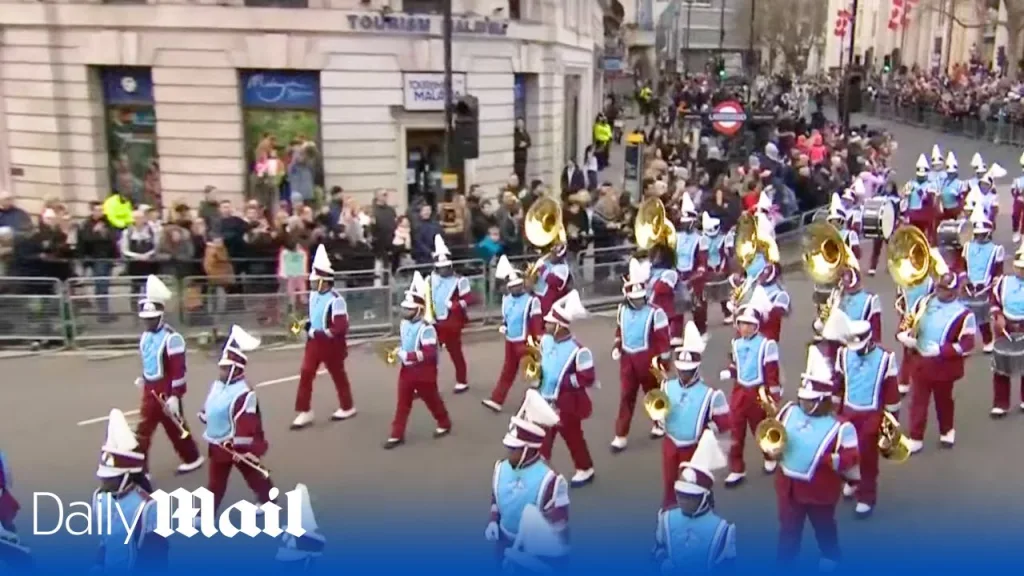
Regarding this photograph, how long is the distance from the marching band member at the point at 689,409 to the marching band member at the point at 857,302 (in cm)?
262

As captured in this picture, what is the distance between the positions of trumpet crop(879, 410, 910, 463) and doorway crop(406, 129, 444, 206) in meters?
13.8

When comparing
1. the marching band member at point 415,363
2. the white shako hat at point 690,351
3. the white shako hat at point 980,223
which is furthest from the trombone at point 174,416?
the white shako hat at point 980,223

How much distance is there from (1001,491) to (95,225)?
11717 mm

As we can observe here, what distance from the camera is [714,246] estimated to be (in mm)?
14500

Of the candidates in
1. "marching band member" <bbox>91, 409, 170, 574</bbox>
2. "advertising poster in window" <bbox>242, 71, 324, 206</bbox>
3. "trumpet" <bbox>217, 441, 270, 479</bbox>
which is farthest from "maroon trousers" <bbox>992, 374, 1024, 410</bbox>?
"advertising poster in window" <bbox>242, 71, 324, 206</bbox>

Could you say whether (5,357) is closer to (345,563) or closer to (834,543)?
(345,563)

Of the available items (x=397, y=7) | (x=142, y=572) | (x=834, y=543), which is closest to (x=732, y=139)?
(x=397, y=7)

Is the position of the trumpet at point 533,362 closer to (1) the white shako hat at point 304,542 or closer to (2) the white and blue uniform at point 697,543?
(1) the white shako hat at point 304,542

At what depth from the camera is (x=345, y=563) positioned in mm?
8461

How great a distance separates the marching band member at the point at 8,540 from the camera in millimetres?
6746

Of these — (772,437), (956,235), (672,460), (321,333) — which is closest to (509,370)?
(321,333)

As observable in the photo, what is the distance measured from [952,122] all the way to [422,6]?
26.0 metres

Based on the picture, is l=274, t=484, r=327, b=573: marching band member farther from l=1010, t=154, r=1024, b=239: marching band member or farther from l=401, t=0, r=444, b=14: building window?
l=1010, t=154, r=1024, b=239: marching band member

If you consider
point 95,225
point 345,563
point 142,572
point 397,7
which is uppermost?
point 397,7
